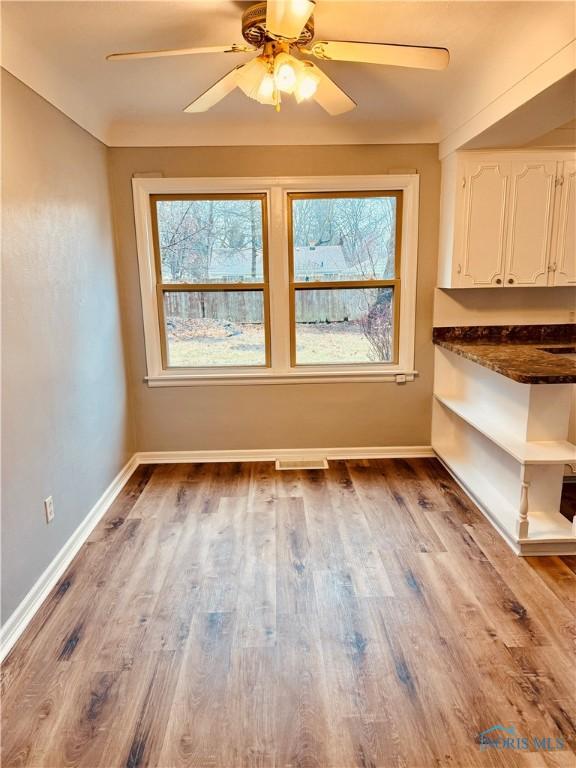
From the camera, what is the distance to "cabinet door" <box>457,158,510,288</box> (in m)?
3.02

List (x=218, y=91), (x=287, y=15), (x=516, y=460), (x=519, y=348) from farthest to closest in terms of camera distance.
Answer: (x=519, y=348)
(x=516, y=460)
(x=218, y=91)
(x=287, y=15)

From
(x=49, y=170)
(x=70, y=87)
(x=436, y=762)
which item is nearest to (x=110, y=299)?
(x=49, y=170)

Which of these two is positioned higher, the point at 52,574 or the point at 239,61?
the point at 239,61

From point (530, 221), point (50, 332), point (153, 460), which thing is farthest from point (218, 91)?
point (153, 460)

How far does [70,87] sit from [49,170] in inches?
21.2

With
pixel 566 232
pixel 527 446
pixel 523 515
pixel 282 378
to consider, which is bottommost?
pixel 523 515

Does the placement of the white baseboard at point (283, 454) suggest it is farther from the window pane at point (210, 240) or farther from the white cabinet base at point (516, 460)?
the window pane at point (210, 240)

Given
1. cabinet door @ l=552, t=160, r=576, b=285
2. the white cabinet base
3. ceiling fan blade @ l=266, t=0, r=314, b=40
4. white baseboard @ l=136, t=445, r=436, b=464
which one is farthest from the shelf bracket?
Answer: ceiling fan blade @ l=266, t=0, r=314, b=40

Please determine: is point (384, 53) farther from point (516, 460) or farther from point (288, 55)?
point (516, 460)

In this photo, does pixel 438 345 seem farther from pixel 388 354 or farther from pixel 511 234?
pixel 511 234

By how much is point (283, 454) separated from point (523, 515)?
190 cm

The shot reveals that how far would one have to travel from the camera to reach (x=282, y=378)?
3.62 meters

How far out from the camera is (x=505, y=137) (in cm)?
272

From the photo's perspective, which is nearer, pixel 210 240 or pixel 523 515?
pixel 523 515
